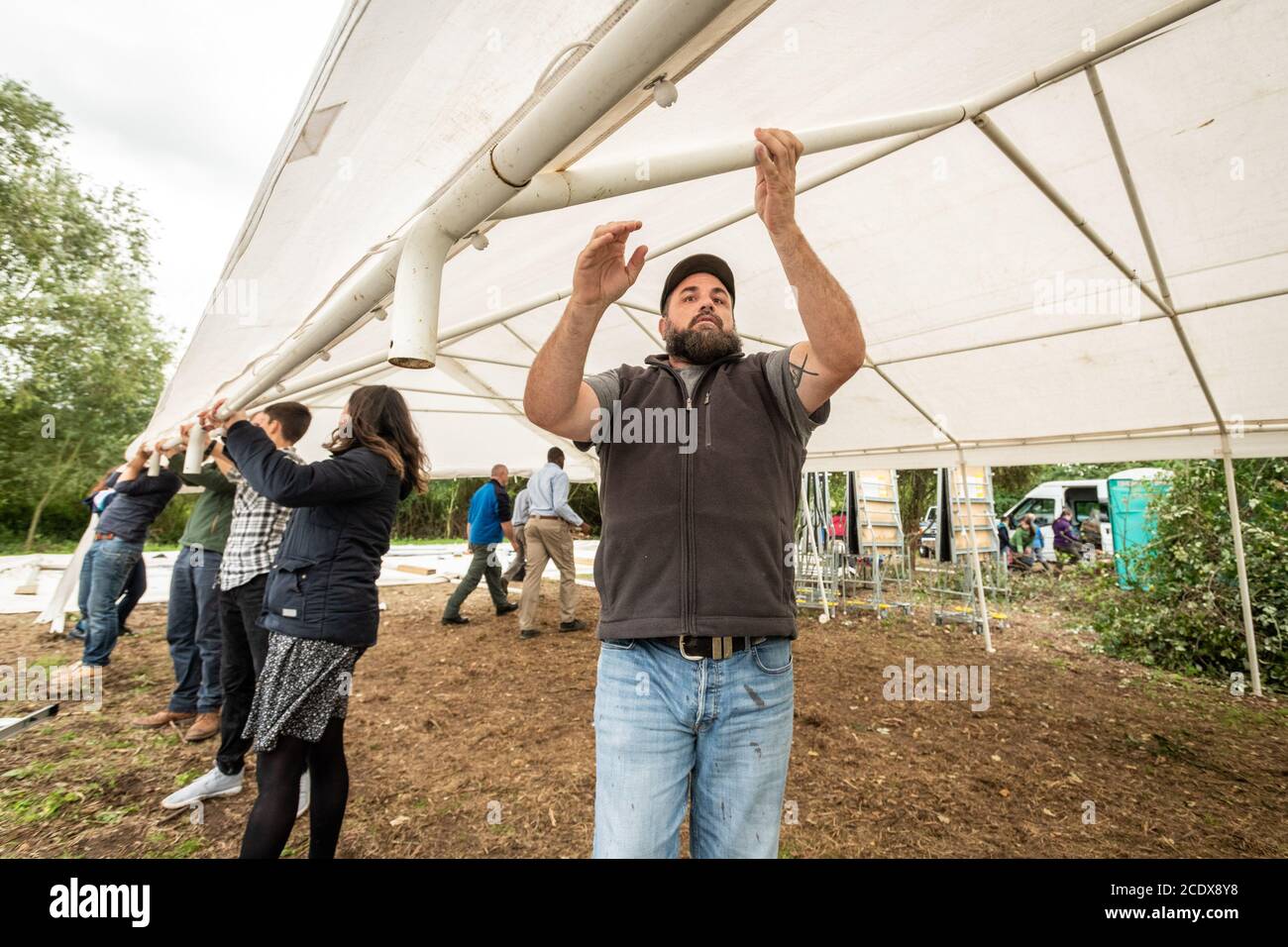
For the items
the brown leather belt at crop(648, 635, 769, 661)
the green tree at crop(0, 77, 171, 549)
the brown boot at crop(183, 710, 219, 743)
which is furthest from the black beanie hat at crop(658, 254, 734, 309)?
the green tree at crop(0, 77, 171, 549)

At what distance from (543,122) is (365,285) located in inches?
28.0

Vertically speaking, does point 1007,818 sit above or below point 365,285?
below

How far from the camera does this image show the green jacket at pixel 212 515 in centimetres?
345

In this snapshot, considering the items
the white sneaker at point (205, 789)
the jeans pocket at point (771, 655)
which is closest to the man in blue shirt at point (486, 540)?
the white sneaker at point (205, 789)

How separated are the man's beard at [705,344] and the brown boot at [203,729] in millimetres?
4224

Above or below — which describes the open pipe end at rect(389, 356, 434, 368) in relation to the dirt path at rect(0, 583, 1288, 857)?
above

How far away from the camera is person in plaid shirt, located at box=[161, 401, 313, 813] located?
2.60 metres

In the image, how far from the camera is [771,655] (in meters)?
1.39

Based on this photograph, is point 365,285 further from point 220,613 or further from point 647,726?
point 220,613

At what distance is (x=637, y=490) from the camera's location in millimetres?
1460

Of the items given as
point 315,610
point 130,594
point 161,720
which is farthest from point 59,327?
point 315,610

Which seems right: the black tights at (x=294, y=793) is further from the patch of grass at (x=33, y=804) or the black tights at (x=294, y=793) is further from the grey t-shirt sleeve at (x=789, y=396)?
the patch of grass at (x=33, y=804)

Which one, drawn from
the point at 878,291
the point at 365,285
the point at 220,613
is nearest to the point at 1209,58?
the point at 878,291

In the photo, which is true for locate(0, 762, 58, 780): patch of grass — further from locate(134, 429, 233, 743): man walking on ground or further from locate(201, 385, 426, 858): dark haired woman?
locate(201, 385, 426, 858): dark haired woman
